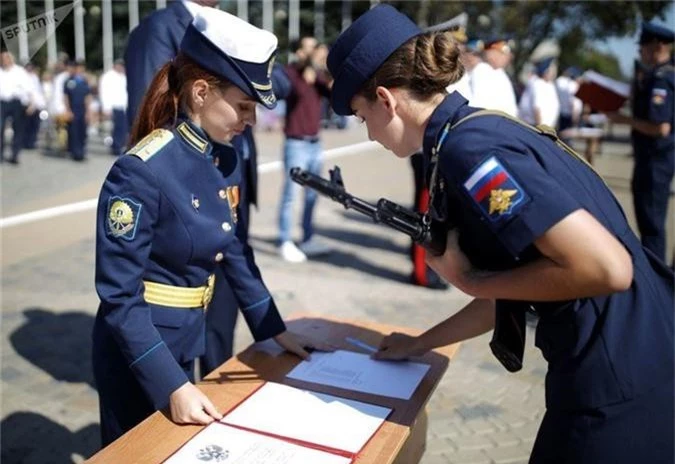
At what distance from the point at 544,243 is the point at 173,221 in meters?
1.01

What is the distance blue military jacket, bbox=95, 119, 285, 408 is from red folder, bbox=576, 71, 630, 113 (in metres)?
4.76

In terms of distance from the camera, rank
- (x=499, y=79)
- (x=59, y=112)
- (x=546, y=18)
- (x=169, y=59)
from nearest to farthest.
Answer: (x=169, y=59)
(x=499, y=79)
(x=59, y=112)
(x=546, y=18)

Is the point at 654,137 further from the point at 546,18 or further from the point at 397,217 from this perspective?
the point at 546,18

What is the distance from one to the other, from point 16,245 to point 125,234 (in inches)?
219

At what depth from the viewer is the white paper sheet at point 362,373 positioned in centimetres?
194

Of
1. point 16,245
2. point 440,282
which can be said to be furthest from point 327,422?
point 16,245

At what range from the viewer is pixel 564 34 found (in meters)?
27.1

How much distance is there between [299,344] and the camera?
7.32 ft

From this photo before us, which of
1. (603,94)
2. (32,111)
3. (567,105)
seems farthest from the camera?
(567,105)

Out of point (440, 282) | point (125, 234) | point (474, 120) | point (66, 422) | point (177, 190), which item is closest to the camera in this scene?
point (474, 120)

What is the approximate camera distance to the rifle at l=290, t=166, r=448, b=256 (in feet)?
4.88

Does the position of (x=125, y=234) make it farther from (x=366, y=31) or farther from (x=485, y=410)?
(x=485, y=410)

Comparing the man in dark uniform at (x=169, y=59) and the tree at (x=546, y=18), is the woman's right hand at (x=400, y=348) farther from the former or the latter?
the tree at (x=546, y=18)

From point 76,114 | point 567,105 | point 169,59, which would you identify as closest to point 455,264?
point 169,59
